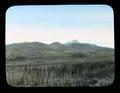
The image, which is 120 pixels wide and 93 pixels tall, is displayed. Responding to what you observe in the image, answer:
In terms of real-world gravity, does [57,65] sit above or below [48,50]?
below

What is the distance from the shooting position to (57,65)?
7.46 metres

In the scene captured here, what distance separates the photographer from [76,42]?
7.43 metres

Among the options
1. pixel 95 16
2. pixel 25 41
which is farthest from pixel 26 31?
pixel 95 16

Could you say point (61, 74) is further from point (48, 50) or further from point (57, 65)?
point (48, 50)

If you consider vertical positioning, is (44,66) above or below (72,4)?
below

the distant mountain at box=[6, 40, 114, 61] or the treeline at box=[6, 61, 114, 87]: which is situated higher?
the distant mountain at box=[6, 40, 114, 61]

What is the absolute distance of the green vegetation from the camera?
24.4 ft

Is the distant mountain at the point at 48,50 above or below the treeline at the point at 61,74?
above

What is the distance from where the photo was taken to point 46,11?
7.45m

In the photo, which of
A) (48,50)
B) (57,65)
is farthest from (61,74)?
(48,50)

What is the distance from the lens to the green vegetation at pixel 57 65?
745 cm

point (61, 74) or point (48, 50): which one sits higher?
point (48, 50)

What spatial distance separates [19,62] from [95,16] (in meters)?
0.68
